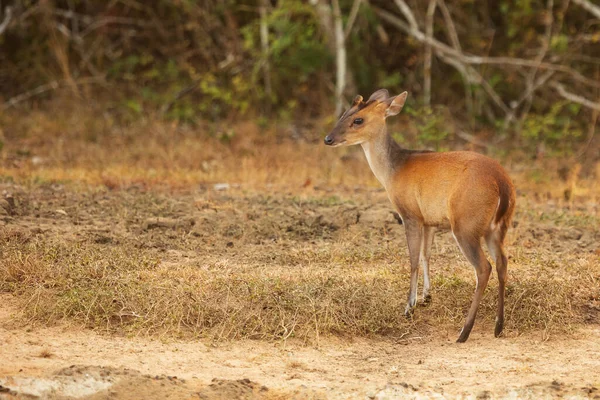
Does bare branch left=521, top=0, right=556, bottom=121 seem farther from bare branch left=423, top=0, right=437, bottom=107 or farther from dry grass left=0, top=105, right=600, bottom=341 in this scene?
dry grass left=0, top=105, right=600, bottom=341

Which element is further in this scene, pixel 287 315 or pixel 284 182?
pixel 284 182

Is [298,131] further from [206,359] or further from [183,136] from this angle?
[206,359]

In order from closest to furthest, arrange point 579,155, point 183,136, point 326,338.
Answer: point 326,338 < point 579,155 < point 183,136

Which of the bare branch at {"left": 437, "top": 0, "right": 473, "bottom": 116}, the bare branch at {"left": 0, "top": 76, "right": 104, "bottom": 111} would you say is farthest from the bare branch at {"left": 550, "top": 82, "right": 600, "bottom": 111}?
the bare branch at {"left": 0, "top": 76, "right": 104, "bottom": 111}

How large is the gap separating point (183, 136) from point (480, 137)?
4.34 m

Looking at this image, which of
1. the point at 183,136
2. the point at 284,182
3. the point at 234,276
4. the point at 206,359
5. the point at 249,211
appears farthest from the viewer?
the point at 183,136

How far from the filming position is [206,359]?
604cm

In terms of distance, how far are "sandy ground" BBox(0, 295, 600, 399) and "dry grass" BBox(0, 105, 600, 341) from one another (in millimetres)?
175

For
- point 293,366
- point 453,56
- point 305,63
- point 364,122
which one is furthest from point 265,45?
point 293,366

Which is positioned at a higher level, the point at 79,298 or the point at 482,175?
the point at 482,175

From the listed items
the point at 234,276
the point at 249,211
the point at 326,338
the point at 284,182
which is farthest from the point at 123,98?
the point at 326,338

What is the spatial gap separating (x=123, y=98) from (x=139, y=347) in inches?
372

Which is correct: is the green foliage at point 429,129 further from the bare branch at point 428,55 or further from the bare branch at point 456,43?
the bare branch at point 456,43

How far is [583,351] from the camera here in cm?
634
